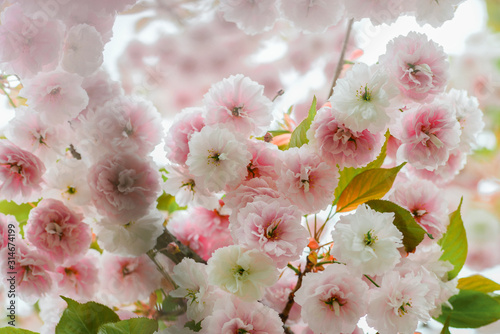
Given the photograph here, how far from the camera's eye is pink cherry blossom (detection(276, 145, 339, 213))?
15.7 inches

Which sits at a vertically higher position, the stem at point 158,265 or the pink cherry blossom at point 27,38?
the pink cherry blossom at point 27,38

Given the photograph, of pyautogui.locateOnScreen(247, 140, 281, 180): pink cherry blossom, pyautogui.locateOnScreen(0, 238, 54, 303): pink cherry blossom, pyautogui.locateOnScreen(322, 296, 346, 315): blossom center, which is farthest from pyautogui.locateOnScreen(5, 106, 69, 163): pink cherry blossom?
pyautogui.locateOnScreen(322, 296, 346, 315): blossom center

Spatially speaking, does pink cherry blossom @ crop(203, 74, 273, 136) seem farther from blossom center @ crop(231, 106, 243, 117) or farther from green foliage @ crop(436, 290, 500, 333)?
green foliage @ crop(436, 290, 500, 333)

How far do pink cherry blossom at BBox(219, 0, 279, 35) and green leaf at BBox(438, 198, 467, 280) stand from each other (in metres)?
0.32

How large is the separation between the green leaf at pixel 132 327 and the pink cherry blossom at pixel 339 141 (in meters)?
0.24

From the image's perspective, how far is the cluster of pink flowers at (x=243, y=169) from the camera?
0.38 m

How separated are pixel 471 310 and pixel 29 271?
510 millimetres

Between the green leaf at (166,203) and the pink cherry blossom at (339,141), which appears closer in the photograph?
the pink cherry blossom at (339,141)

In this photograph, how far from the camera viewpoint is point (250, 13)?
0.45 metres

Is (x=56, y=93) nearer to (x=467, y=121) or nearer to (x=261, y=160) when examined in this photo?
(x=261, y=160)

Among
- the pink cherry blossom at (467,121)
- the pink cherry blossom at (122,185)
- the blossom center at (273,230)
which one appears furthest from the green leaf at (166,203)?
the pink cherry blossom at (467,121)

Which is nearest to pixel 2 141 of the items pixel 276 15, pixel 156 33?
pixel 156 33

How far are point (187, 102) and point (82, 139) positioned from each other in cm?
16

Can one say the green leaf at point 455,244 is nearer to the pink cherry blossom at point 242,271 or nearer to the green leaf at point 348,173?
the green leaf at point 348,173
